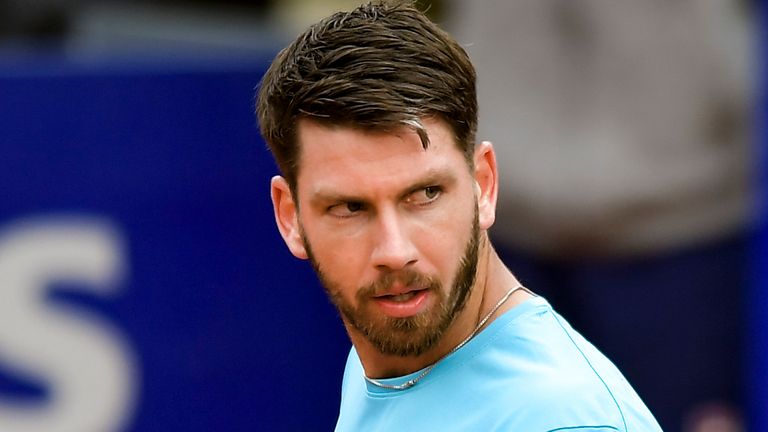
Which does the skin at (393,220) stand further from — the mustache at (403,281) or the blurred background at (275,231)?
the blurred background at (275,231)

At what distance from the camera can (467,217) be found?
2520mm

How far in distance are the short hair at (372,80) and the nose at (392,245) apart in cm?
15

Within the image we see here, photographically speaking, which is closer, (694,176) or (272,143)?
(272,143)

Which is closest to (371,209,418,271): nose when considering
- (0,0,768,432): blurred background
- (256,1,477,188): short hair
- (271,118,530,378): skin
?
(271,118,530,378): skin

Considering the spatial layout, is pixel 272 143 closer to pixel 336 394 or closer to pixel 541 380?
pixel 541 380

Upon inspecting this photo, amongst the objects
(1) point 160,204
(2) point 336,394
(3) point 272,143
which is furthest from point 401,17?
(2) point 336,394

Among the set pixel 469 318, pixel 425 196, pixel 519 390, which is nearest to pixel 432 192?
pixel 425 196

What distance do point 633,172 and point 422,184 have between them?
2875 millimetres

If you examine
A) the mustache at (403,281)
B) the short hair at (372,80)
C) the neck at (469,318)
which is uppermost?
the short hair at (372,80)

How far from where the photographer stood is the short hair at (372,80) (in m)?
2.45

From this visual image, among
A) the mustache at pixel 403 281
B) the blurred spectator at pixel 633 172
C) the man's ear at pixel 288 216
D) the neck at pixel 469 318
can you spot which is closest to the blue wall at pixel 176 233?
the blurred spectator at pixel 633 172

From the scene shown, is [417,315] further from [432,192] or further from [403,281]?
[432,192]

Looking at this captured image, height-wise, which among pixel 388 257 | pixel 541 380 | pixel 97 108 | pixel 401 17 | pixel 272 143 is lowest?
pixel 541 380

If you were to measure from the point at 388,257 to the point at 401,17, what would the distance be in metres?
0.47
